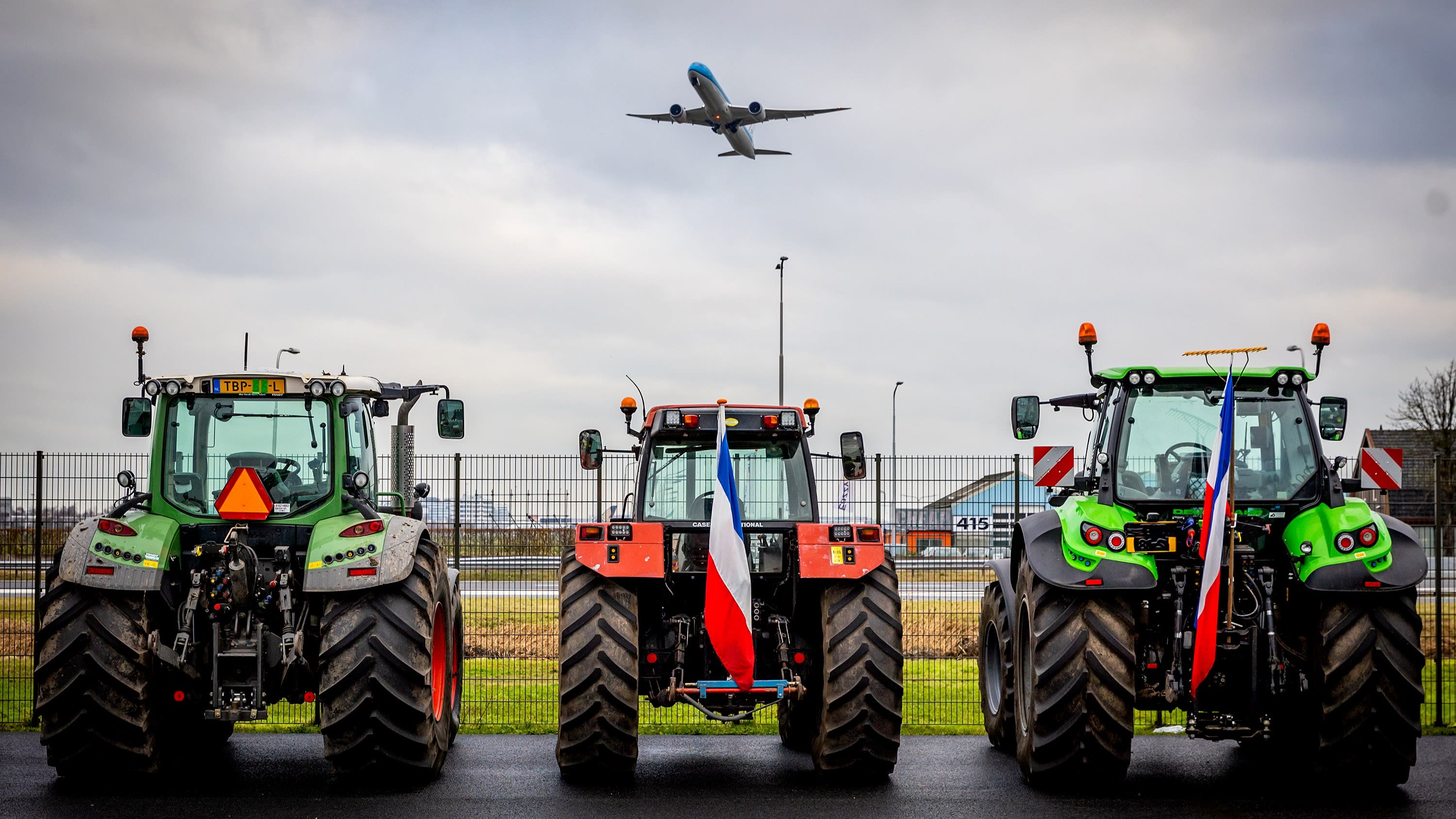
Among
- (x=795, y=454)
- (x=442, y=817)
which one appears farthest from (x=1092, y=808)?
(x=442, y=817)

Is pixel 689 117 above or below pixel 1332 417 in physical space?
above

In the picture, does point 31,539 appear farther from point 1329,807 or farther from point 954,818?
point 1329,807

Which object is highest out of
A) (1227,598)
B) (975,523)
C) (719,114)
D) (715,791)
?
(719,114)

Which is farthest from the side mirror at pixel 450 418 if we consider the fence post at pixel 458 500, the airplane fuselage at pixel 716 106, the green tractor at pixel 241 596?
the airplane fuselage at pixel 716 106

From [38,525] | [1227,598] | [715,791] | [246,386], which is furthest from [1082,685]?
[38,525]

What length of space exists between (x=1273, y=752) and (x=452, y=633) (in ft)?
19.4

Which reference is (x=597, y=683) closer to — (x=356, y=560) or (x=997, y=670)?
(x=356, y=560)

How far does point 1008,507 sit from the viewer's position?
12.6m

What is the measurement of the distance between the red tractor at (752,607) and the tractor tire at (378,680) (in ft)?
2.82

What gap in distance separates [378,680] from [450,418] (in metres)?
2.17

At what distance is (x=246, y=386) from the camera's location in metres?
8.81

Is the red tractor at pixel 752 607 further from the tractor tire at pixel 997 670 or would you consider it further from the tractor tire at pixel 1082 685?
the tractor tire at pixel 997 670

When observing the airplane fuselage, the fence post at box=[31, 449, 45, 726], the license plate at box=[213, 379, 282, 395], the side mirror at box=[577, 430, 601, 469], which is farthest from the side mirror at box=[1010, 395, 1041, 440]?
the airplane fuselage

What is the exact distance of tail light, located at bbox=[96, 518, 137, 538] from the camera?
8133 millimetres
